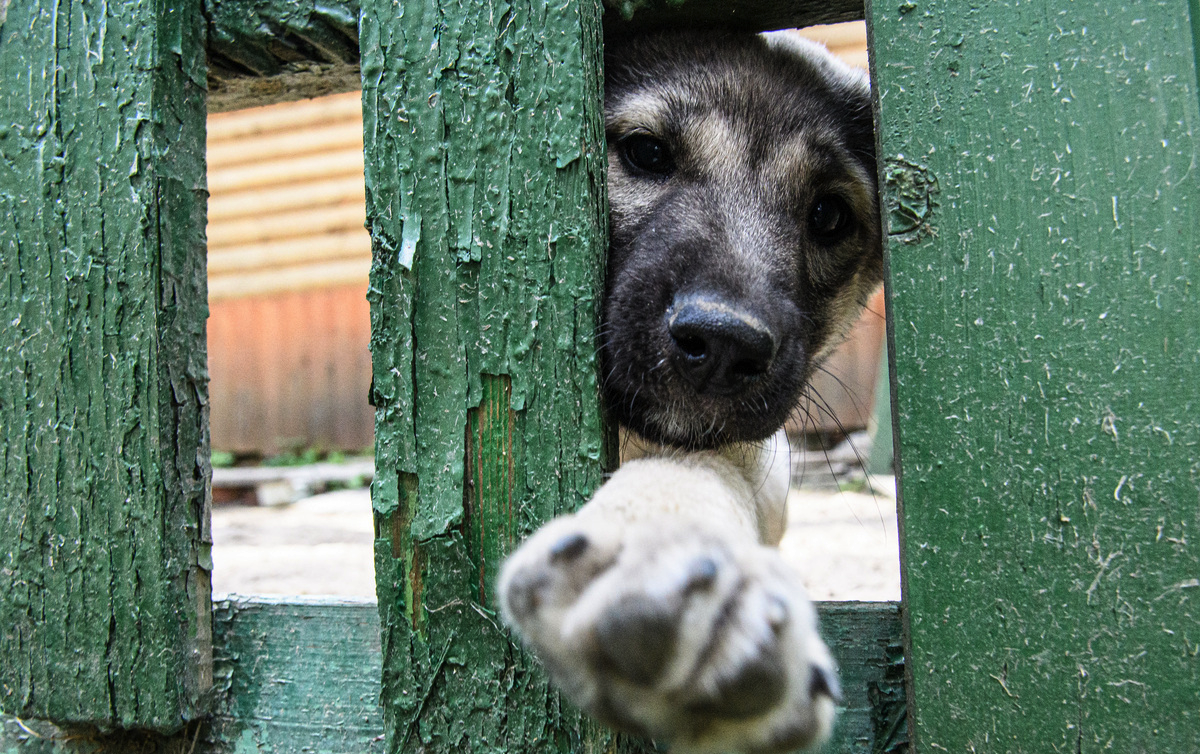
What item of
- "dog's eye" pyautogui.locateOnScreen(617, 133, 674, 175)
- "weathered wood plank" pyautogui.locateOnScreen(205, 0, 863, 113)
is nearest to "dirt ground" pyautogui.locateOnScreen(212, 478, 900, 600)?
"dog's eye" pyautogui.locateOnScreen(617, 133, 674, 175)

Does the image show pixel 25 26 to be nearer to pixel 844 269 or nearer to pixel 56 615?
pixel 56 615

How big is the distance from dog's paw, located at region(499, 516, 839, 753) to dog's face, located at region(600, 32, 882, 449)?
616 mm

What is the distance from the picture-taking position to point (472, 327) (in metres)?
1.36

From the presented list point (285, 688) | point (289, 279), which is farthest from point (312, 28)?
point (289, 279)

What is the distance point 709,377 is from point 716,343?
0.08m

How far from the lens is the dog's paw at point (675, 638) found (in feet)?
2.77

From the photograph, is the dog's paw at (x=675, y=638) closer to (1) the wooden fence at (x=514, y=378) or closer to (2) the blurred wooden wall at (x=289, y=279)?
(1) the wooden fence at (x=514, y=378)

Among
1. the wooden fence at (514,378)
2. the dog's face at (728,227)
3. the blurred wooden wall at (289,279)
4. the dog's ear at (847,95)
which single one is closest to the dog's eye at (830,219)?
the dog's face at (728,227)

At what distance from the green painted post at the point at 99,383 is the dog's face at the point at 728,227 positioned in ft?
2.91

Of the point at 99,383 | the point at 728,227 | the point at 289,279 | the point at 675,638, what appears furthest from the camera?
the point at 289,279

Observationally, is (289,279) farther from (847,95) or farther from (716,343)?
(716,343)

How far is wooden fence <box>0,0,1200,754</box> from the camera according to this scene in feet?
4.01

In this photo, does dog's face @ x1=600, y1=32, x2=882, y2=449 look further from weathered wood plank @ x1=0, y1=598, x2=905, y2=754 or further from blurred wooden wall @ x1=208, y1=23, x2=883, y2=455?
blurred wooden wall @ x1=208, y1=23, x2=883, y2=455

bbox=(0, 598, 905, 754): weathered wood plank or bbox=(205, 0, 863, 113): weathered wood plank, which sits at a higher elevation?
bbox=(205, 0, 863, 113): weathered wood plank
